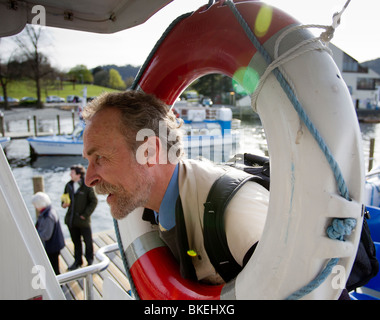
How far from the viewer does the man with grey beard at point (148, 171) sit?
1.08m

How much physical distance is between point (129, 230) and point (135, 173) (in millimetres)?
348

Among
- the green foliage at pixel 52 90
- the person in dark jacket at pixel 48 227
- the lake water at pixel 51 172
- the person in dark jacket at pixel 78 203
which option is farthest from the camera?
the green foliage at pixel 52 90

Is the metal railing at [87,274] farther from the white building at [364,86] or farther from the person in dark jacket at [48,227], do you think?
the white building at [364,86]

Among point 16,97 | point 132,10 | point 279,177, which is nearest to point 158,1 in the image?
point 132,10

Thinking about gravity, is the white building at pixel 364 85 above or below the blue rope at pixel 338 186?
above

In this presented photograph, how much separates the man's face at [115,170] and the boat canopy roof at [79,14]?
1.44 ft

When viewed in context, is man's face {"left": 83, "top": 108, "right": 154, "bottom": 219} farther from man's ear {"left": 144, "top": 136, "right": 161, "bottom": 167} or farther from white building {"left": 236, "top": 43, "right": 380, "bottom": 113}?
white building {"left": 236, "top": 43, "right": 380, "bottom": 113}

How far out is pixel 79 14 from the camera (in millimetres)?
1255

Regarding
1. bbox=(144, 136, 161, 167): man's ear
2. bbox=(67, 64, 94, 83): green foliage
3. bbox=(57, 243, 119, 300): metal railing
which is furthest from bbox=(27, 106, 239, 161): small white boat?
bbox=(67, 64, 94, 83): green foliage

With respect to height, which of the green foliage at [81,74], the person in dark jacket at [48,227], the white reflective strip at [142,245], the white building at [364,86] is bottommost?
the person in dark jacket at [48,227]

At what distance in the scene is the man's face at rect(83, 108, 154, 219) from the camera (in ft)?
3.81

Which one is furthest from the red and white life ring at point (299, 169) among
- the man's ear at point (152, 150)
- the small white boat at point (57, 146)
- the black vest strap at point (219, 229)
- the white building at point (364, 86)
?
the white building at point (364, 86)

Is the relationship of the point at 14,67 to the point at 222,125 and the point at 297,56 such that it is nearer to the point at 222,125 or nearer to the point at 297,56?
the point at 222,125

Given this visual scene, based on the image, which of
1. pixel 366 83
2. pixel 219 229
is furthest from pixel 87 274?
pixel 366 83
